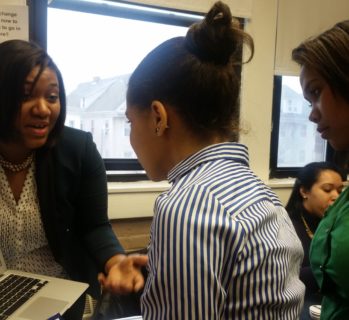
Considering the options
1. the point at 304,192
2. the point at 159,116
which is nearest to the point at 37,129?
the point at 159,116

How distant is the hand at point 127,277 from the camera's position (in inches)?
39.4

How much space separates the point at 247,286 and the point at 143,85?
429 millimetres

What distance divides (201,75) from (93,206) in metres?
0.73

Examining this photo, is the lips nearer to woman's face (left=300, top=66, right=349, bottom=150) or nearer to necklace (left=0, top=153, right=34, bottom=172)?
necklace (left=0, top=153, right=34, bottom=172)

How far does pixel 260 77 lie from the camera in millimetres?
2477

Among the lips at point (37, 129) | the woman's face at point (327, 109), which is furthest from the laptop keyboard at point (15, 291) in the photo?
the woman's face at point (327, 109)

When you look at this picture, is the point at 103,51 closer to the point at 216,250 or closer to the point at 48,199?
the point at 48,199

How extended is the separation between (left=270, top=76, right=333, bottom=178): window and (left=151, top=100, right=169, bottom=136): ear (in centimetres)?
202

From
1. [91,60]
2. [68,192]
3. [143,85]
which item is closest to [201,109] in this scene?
[143,85]

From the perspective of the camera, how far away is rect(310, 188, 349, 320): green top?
0.89m

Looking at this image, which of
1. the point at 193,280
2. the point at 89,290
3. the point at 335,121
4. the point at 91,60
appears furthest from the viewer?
the point at 91,60

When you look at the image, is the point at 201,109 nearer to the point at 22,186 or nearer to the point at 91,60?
the point at 22,186

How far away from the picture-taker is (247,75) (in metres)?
2.43

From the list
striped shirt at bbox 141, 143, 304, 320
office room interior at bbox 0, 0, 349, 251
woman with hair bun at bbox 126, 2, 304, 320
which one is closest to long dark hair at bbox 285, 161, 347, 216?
office room interior at bbox 0, 0, 349, 251
